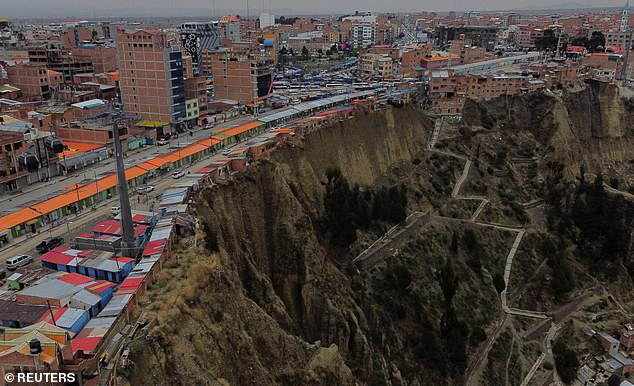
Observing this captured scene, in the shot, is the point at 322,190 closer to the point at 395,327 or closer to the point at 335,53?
the point at 395,327

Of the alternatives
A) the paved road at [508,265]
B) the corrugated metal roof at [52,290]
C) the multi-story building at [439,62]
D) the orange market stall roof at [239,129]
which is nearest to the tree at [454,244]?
the paved road at [508,265]

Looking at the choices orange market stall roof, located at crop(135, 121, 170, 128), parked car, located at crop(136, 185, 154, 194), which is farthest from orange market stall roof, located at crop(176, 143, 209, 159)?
orange market stall roof, located at crop(135, 121, 170, 128)

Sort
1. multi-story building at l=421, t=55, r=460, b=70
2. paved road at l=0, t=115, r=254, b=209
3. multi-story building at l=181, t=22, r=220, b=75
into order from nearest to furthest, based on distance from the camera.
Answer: paved road at l=0, t=115, r=254, b=209 < multi-story building at l=181, t=22, r=220, b=75 < multi-story building at l=421, t=55, r=460, b=70

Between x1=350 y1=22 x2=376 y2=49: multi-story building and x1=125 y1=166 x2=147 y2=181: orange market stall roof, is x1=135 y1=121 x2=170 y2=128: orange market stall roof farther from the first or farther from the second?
x1=350 y1=22 x2=376 y2=49: multi-story building

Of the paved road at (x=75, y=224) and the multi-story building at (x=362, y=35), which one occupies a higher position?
→ the multi-story building at (x=362, y=35)

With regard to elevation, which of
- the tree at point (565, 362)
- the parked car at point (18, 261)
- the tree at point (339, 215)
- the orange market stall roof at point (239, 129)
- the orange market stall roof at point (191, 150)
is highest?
the orange market stall roof at point (239, 129)

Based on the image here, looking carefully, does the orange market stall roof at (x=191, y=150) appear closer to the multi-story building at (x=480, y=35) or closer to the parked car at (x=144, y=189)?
the parked car at (x=144, y=189)

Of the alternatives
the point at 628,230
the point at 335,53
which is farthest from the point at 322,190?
the point at 335,53
